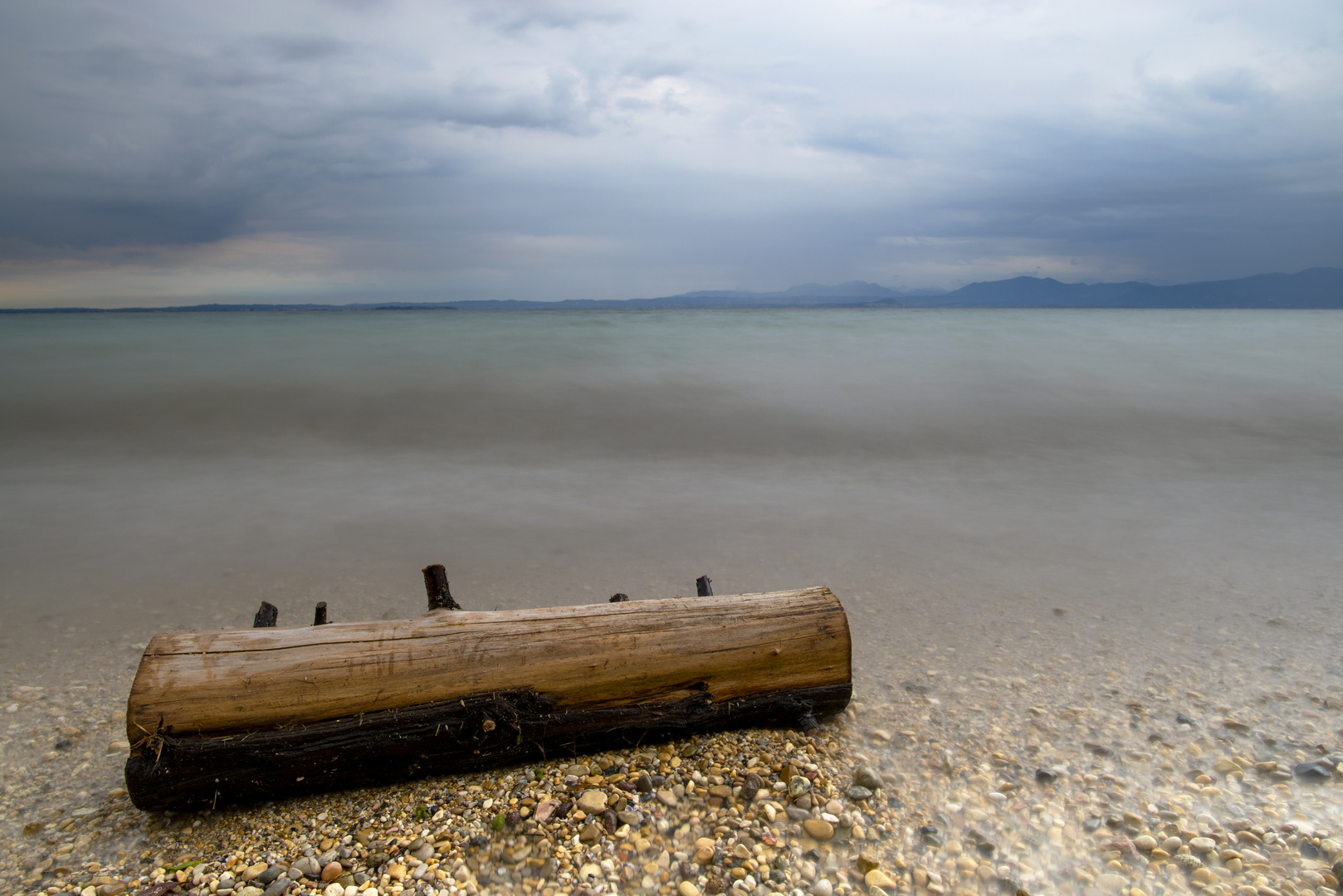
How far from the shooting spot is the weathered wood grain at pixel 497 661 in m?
2.51

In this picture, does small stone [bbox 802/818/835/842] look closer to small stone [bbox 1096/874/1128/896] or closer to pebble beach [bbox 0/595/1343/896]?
pebble beach [bbox 0/595/1343/896]

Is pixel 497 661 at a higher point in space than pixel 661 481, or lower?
higher

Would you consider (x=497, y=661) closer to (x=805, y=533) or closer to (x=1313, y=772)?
(x=1313, y=772)

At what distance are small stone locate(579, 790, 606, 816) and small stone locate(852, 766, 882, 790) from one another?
97 cm

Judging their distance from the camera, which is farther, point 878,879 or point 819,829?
point 819,829

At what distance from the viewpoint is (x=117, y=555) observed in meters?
5.75

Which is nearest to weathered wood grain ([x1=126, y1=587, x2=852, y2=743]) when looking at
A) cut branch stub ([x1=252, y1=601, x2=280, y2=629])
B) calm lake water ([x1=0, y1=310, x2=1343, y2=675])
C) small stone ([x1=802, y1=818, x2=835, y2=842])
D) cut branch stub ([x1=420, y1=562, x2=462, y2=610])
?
cut branch stub ([x1=420, y1=562, x2=462, y2=610])

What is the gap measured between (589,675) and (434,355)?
54.8 ft

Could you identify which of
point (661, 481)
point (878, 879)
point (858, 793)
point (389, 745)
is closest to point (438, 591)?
point (389, 745)

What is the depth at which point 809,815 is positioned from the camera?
257 cm

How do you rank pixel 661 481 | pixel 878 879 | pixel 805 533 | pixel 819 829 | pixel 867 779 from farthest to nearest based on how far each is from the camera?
pixel 661 481 → pixel 805 533 → pixel 867 779 → pixel 819 829 → pixel 878 879

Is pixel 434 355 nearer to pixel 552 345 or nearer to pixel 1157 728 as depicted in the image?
pixel 552 345

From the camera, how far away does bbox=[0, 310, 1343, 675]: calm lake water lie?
5.01 metres

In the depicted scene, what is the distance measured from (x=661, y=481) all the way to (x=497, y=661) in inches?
235
